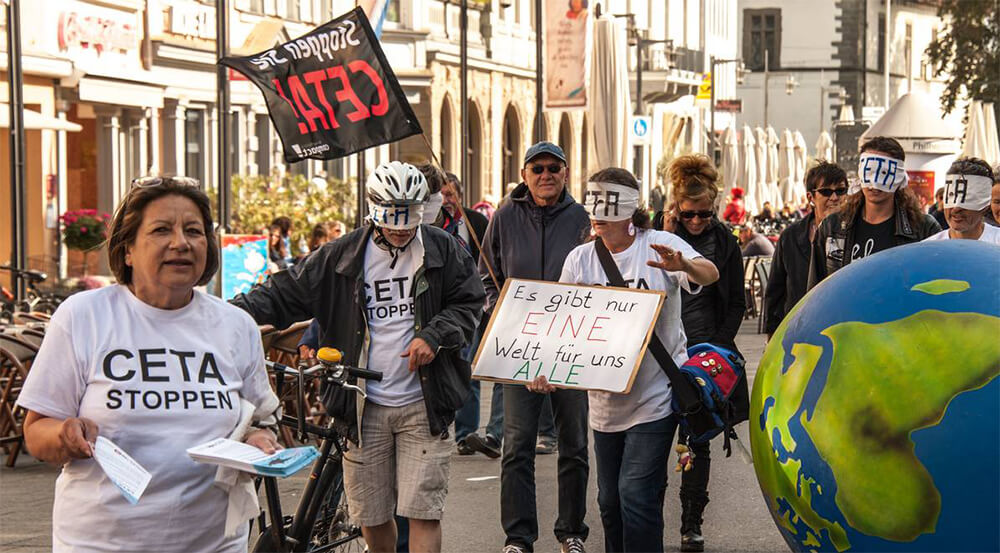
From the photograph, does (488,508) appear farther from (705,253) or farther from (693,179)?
(693,179)

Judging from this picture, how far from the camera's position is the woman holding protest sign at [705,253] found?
826cm

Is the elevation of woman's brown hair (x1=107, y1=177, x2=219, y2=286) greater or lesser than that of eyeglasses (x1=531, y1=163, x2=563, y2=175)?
lesser

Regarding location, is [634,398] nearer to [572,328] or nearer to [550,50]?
Result: [572,328]

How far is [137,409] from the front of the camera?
14.2 ft

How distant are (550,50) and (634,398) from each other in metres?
21.5

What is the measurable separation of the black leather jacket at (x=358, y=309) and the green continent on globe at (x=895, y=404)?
2062 mm

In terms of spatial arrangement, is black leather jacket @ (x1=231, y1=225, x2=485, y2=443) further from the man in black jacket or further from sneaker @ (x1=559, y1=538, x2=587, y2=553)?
the man in black jacket

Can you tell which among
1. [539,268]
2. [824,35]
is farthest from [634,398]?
[824,35]

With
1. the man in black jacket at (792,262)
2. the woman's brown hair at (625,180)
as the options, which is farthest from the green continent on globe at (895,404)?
the man in black jacket at (792,262)

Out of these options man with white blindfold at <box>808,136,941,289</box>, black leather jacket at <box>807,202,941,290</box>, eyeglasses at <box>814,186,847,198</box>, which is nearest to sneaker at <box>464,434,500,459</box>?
eyeglasses at <box>814,186,847,198</box>

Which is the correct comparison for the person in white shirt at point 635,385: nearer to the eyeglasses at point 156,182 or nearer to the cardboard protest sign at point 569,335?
the cardboard protest sign at point 569,335

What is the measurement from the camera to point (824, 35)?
97.5m

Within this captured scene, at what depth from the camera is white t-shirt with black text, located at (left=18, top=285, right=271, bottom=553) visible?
428 centimetres

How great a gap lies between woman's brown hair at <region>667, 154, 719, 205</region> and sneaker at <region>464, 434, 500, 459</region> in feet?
11.8
